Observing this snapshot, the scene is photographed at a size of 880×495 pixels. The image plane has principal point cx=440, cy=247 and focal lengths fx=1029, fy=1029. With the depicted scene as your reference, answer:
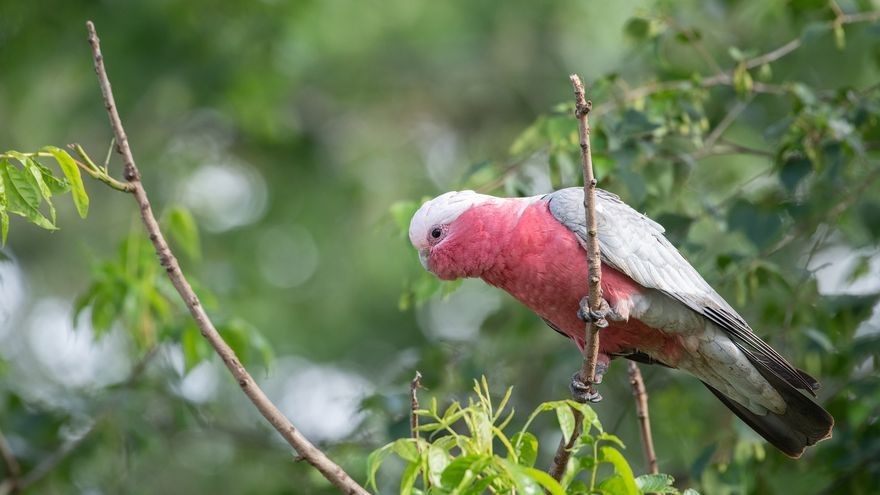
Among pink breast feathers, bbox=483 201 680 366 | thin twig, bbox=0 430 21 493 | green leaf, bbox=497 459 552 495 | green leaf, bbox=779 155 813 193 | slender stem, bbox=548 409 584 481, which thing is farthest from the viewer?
thin twig, bbox=0 430 21 493

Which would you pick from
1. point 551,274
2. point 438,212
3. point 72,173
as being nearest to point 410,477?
point 72,173

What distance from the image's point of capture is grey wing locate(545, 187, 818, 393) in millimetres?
4074

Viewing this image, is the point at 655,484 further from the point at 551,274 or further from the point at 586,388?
the point at 551,274

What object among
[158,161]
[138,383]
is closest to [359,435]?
[138,383]

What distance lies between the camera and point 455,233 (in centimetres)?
410

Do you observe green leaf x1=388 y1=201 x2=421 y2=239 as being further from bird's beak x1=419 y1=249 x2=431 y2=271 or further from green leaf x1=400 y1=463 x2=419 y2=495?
green leaf x1=400 y1=463 x2=419 y2=495

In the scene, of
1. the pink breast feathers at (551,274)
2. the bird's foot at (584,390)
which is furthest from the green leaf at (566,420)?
the pink breast feathers at (551,274)

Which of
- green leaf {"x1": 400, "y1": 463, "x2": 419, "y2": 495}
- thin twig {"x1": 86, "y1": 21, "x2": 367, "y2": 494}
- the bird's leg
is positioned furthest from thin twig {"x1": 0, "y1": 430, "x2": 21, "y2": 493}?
green leaf {"x1": 400, "y1": 463, "x2": 419, "y2": 495}

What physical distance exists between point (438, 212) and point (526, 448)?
1466mm

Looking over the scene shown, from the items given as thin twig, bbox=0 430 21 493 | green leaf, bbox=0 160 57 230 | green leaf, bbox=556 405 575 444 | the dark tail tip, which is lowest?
thin twig, bbox=0 430 21 493

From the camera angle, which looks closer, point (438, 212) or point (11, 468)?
point (438, 212)

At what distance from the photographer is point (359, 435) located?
5836mm

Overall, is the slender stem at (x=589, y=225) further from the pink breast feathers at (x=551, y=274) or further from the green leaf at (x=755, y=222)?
the green leaf at (x=755, y=222)

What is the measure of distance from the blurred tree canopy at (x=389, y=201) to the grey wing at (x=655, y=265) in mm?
310
